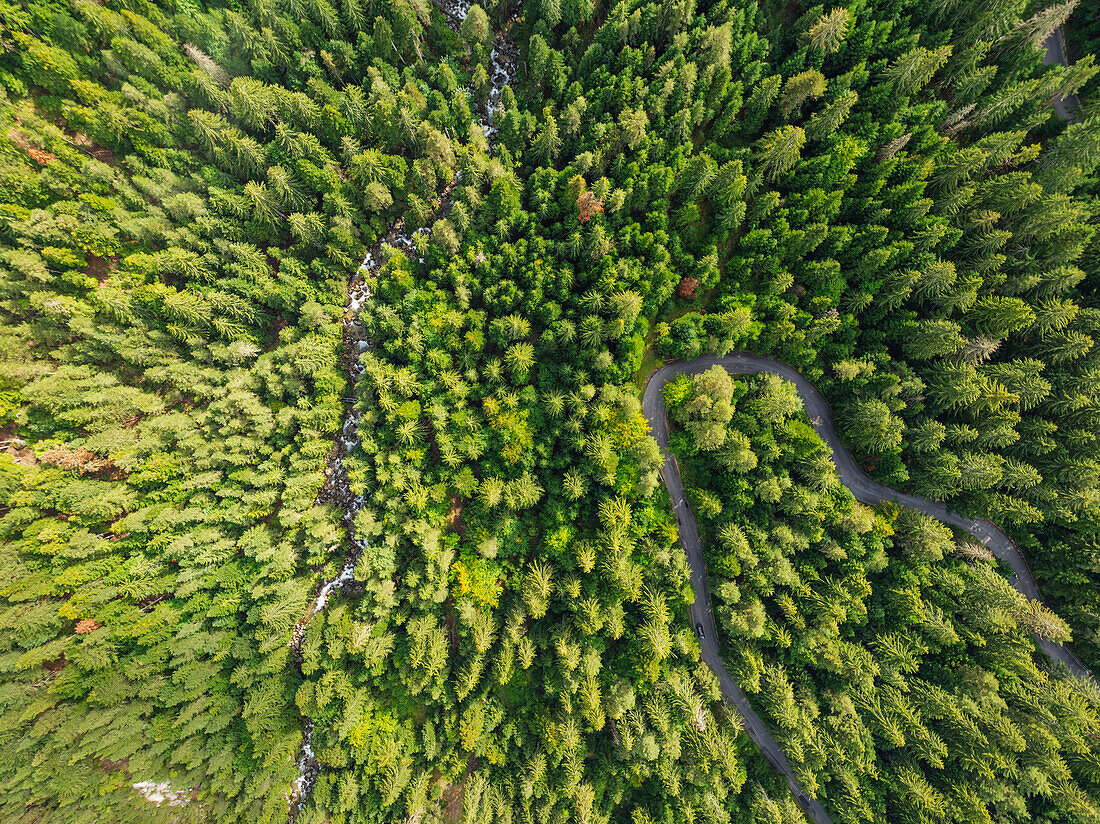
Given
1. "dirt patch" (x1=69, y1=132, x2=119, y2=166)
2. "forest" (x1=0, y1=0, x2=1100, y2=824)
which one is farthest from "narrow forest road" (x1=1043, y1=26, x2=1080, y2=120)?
"dirt patch" (x1=69, y1=132, x2=119, y2=166)

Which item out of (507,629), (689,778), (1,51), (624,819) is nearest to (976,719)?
(689,778)

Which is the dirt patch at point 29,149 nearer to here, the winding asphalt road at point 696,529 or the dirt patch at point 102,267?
the dirt patch at point 102,267

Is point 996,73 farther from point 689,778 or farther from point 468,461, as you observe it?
point 689,778

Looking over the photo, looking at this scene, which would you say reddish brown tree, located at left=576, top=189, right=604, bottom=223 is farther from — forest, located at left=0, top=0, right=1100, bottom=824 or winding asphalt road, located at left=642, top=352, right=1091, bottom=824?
winding asphalt road, located at left=642, top=352, right=1091, bottom=824

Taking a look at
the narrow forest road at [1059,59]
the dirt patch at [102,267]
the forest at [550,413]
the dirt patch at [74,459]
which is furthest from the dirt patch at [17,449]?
the narrow forest road at [1059,59]

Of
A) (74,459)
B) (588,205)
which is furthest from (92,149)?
A: (588,205)

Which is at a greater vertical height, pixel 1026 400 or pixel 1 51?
pixel 1026 400
